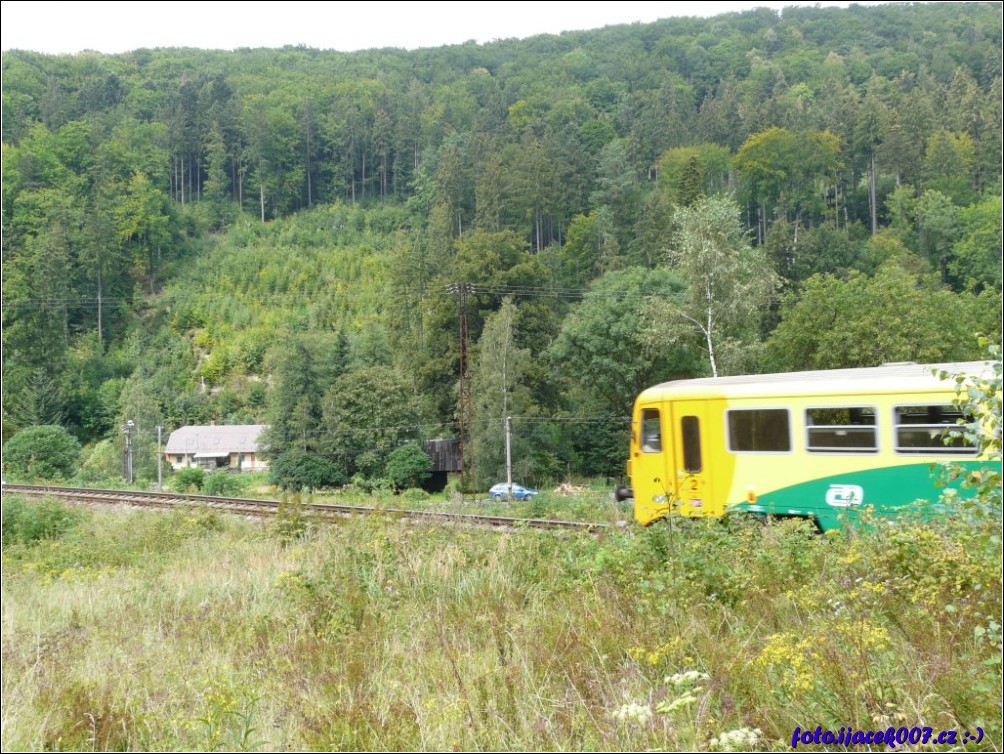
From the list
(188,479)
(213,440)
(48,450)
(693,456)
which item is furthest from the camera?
(213,440)

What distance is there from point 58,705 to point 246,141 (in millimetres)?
96138

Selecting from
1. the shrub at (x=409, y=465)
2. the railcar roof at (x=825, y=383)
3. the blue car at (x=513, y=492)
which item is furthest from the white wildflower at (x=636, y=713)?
the shrub at (x=409, y=465)

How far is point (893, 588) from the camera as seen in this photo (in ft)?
17.8

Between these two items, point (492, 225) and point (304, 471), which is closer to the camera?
point (304, 471)

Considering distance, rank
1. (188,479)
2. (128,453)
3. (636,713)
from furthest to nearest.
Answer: (128,453)
(188,479)
(636,713)

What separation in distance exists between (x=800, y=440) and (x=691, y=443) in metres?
1.72

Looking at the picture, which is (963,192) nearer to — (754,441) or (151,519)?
(754,441)

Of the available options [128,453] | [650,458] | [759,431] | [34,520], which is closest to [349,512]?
[650,458]

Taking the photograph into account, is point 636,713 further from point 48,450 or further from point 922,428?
point 48,450

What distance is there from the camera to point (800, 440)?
1060 cm

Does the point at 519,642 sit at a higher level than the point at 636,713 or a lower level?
lower

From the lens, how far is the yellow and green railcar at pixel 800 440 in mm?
9562

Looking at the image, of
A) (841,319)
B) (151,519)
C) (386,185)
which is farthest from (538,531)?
(386,185)

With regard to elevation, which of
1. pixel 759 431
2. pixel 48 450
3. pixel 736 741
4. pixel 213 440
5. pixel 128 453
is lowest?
pixel 213 440
